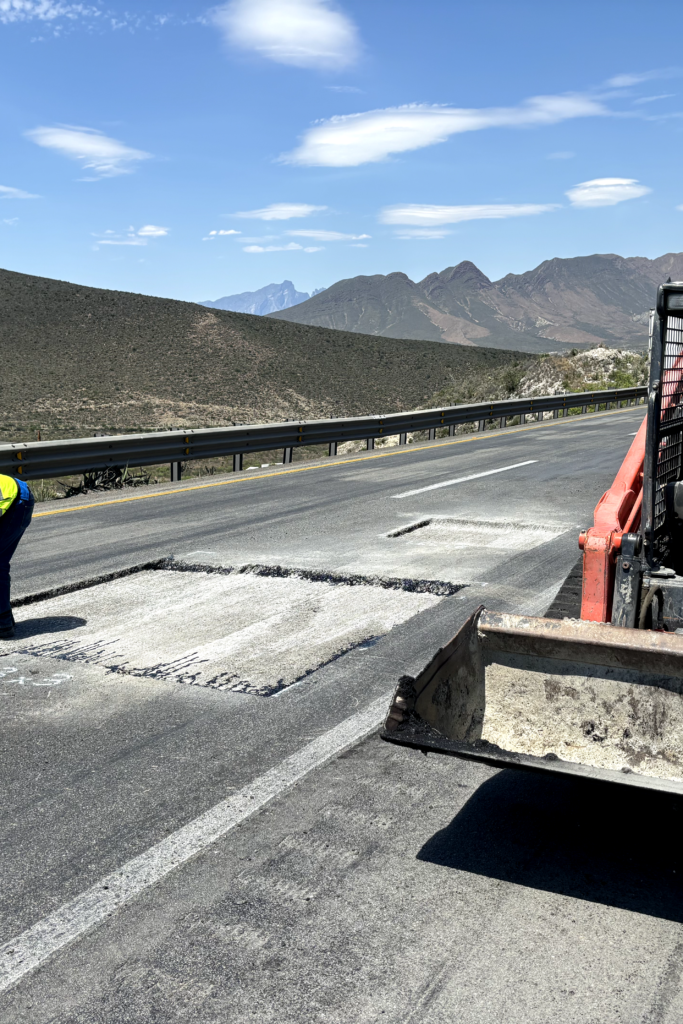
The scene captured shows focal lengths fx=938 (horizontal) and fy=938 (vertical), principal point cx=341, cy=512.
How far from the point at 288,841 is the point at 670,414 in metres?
2.81

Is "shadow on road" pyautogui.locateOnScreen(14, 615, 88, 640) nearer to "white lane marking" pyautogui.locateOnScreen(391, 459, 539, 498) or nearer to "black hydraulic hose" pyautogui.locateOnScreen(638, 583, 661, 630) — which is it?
"black hydraulic hose" pyautogui.locateOnScreen(638, 583, 661, 630)

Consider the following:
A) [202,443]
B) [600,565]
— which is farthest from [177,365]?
[600,565]

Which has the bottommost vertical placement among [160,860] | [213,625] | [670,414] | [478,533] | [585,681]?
[160,860]

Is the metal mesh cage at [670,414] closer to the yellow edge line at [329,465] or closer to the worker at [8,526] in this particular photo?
the worker at [8,526]

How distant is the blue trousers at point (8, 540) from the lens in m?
6.14

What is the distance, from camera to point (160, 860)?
342 cm

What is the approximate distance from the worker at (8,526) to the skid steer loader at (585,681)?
3513 millimetres

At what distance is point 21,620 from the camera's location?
6727 mm

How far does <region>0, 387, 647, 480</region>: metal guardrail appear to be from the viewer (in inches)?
499

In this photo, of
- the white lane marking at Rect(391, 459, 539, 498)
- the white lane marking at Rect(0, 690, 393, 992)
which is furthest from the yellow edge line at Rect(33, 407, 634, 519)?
the white lane marking at Rect(0, 690, 393, 992)

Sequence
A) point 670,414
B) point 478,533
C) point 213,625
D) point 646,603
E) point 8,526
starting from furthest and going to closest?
1. point 478,533
2. point 213,625
3. point 8,526
4. point 670,414
5. point 646,603

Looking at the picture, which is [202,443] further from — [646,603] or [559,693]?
[559,693]

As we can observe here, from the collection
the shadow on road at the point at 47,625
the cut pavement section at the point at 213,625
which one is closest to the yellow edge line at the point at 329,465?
the cut pavement section at the point at 213,625

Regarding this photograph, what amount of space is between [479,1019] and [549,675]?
1551 mm
